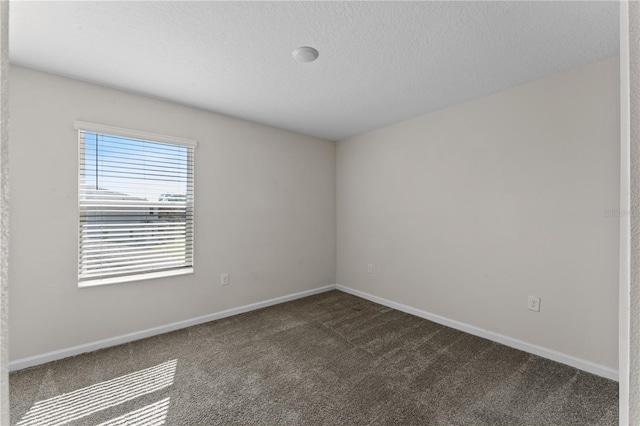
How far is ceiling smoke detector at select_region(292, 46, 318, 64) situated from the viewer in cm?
190

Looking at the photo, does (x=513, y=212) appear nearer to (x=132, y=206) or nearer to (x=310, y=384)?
(x=310, y=384)

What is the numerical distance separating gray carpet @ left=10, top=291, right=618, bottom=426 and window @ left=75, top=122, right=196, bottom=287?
70 cm

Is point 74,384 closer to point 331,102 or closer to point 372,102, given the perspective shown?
point 331,102

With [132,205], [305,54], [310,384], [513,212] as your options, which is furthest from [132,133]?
[513,212]

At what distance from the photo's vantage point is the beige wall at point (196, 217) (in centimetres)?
214

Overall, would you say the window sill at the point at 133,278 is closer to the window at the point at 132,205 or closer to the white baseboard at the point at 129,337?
the window at the point at 132,205

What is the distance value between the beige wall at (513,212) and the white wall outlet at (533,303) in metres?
0.04

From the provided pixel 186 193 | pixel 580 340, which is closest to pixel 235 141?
pixel 186 193

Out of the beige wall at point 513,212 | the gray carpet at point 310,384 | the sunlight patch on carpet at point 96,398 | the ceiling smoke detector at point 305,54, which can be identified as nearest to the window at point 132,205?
the gray carpet at point 310,384

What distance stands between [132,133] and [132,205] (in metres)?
0.66

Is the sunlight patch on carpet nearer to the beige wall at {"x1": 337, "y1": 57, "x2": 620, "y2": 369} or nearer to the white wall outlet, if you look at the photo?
the beige wall at {"x1": 337, "y1": 57, "x2": 620, "y2": 369}

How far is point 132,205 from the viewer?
261 cm

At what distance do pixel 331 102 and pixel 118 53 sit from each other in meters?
1.74

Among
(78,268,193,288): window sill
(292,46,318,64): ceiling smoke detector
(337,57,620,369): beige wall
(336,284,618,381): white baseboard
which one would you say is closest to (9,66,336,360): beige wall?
(78,268,193,288): window sill
